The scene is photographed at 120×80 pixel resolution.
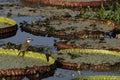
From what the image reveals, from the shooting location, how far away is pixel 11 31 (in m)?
19.2

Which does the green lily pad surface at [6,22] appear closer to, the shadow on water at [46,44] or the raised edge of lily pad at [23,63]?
the shadow on water at [46,44]

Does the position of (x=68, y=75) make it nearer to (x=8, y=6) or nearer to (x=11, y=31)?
(x=11, y=31)

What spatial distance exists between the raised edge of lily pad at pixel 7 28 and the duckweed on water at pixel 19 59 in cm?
366

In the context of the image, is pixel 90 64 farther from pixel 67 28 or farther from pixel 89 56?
pixel 67 28

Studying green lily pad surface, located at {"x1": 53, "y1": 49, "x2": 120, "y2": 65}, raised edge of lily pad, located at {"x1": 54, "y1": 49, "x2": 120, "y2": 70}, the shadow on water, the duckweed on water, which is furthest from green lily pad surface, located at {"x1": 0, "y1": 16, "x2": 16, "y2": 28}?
raised edge of lily pad, located at {"x1": 54, "y1": 49, "x2": 120, "y2": 70}

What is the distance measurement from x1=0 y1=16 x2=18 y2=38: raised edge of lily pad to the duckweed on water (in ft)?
12.0

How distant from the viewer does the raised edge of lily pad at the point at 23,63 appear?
44.3 feet

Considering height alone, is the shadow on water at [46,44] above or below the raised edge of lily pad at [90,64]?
below

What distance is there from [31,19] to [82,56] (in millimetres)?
7147

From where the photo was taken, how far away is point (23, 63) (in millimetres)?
13969

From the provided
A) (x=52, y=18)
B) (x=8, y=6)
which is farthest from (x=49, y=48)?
(x=8, y=6)

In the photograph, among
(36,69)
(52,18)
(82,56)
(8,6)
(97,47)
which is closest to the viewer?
(36,69)

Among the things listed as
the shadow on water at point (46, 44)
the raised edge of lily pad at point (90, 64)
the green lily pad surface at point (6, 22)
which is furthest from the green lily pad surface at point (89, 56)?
the green lily pad surface at point (6, 22)

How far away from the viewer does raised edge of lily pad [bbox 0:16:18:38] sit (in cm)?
1870
